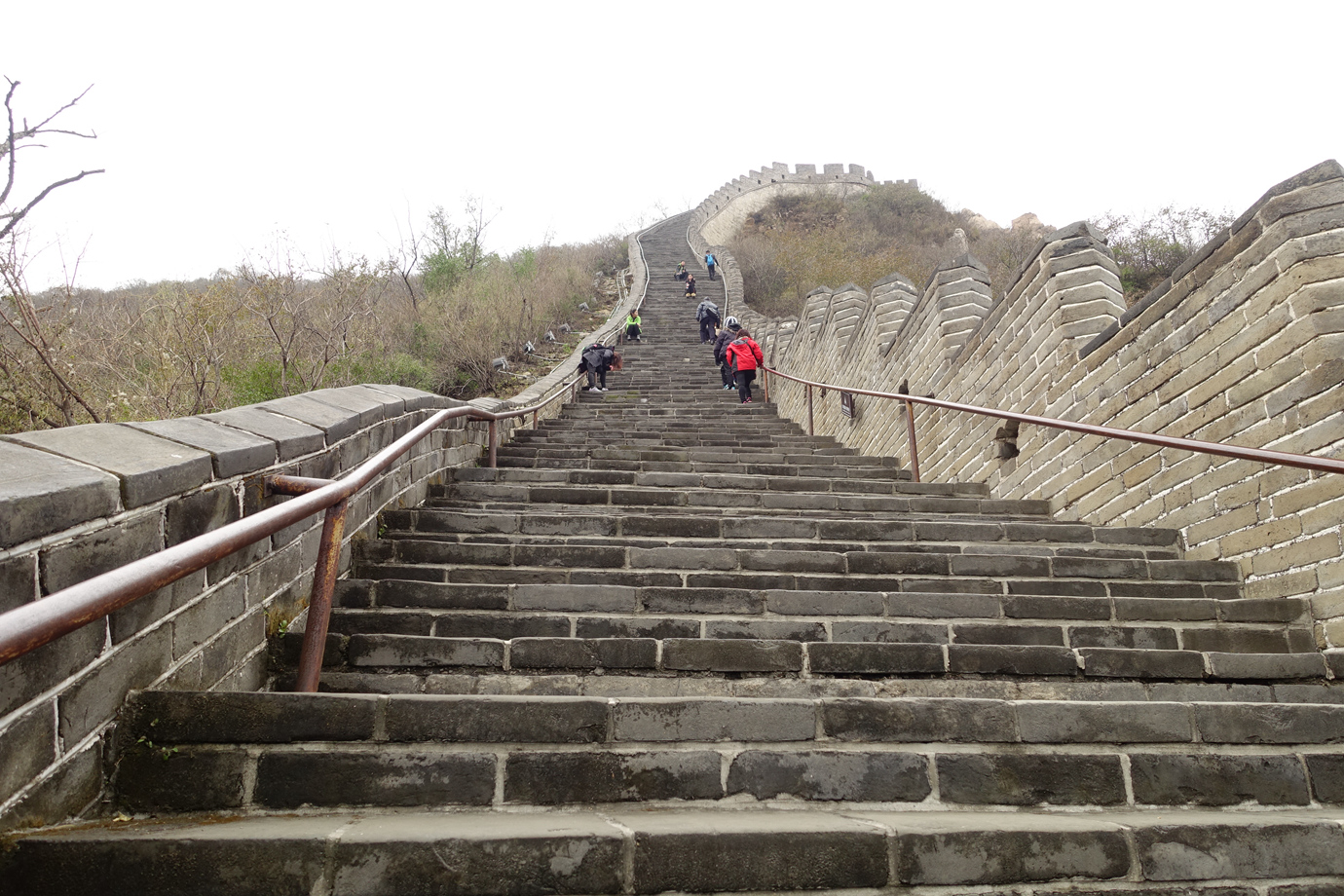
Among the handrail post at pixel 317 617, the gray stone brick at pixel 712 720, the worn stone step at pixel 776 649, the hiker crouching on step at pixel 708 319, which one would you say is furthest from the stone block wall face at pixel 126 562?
the hiker crouching on step at pixel 708 319

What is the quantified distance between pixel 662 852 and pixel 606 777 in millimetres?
388

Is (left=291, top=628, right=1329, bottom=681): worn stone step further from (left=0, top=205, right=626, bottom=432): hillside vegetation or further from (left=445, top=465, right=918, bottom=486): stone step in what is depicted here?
(left=0, top=205, right=626, bottom=432): hillside vegetation

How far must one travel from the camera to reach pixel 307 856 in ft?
5.08

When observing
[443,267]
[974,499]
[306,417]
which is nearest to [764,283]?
[443,267]

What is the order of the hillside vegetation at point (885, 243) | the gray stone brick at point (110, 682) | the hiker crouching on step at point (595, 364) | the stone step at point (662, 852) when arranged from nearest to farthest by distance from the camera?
the stone step at point (662, 852), the gray stone brick at point (110, 682), the hiker crouching on step at point (595, 364), the hillside vegetation at point (885, 243)

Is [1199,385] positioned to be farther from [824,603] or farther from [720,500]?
[720,500]

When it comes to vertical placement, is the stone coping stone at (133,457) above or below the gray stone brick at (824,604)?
above

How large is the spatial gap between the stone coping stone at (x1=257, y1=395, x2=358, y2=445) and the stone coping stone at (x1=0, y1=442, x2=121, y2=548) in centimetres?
129

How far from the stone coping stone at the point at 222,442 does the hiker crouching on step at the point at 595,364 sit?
10.9 meters

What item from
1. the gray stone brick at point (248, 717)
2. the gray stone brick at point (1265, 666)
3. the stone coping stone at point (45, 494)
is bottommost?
the gray stone brick at point (1265, 666)

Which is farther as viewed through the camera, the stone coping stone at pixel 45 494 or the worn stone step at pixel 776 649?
the worn stone step at pixel 776 649

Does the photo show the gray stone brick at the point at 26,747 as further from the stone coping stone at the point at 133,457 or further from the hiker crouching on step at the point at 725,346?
the hiker crouching on step at the point at 725,346

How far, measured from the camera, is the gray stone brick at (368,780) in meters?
1.91

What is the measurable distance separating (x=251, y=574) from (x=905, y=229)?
3928 cm
